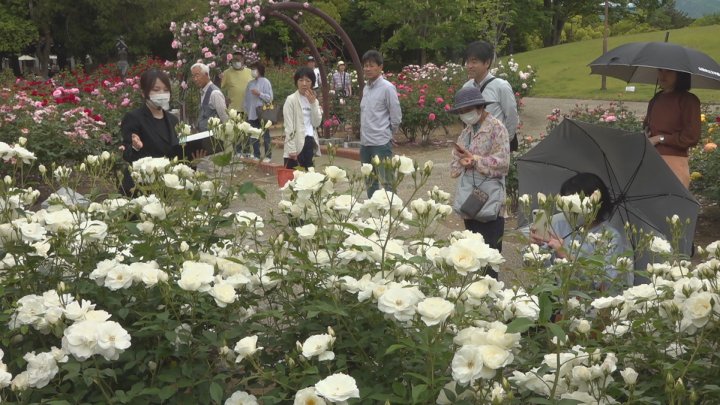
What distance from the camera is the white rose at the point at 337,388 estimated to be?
1690 mm

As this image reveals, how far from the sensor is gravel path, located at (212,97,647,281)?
6309 mm

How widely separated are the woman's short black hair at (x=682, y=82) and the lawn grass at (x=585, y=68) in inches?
628

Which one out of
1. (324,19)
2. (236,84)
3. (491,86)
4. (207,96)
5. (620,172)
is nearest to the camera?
(620,172)

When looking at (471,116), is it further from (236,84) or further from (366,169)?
(236,84)

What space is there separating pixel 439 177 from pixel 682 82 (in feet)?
16.8

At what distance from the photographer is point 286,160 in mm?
7992

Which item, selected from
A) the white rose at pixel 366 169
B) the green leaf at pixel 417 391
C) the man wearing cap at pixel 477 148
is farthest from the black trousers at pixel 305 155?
the green leaf at pixel 417 391

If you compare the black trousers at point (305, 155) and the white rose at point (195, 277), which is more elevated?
the white rose at point (195, 277)

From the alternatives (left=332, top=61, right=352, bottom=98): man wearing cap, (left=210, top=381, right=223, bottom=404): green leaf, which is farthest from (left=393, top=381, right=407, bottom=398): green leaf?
(left=332, top=61, right=352, bottom=98): man wearing cap

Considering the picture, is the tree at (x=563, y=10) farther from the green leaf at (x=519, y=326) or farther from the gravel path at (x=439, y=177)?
the green leaf at (x=519, y=326)

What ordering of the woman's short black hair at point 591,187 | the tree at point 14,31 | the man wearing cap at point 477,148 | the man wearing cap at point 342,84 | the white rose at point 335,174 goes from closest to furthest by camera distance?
the white rose at point 335,174
the woman's short black hair at point 591,187
the man wearing cap at point 477,148
the man wearing cap at point 342,84
the tree at point 14,31

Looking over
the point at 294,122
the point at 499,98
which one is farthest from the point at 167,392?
the point at 294,122

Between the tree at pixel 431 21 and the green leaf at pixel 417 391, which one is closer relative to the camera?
the green leaf at pixel 417 391

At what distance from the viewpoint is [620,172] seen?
4.26 m
